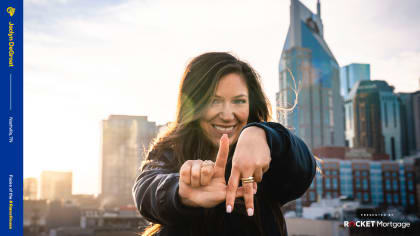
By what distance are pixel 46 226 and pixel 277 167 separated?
49.5 metres

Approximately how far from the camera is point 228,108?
65.8 inches

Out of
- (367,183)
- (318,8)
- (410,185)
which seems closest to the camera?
(367,183)

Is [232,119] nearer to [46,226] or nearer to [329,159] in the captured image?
[46,226]

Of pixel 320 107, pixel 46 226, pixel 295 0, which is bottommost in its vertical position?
pixel 46 226

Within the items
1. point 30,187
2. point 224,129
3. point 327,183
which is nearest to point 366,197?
point 327,183

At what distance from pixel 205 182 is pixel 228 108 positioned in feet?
1.58

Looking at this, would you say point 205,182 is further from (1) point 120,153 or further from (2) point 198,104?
(1) point 120,153

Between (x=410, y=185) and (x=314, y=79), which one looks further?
(x=314, y=79)

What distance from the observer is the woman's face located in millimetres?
1680

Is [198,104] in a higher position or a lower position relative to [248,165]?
higher

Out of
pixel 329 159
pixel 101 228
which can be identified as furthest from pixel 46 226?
pixel 329 159

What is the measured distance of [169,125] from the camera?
1916mm
